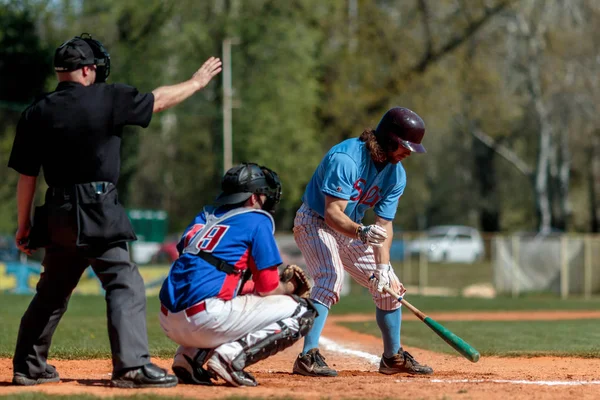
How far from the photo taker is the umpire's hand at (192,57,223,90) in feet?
19.4

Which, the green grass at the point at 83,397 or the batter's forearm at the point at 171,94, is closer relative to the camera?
the green grass at the point at 83,397

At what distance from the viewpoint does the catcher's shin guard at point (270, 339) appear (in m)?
6.00

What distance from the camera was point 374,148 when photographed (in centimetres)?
713

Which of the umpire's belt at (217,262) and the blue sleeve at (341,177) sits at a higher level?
the blue sleeve at (341,177)

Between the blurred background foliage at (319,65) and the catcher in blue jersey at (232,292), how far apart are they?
27.2 metres

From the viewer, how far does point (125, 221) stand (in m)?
5.81

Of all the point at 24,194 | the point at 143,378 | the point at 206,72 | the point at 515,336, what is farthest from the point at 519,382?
the point at 515,336

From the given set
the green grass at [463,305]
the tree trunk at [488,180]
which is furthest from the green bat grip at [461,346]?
the tree trunk at [488,180]

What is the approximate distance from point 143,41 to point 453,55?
11758 mm

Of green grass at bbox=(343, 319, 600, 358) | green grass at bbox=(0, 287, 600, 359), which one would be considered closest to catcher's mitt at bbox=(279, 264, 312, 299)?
green grass at bbox=(0, 287, 600, 359)

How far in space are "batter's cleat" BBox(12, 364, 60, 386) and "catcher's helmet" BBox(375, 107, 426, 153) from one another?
281 cm

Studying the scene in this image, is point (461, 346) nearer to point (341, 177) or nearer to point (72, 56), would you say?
point (341, 177)

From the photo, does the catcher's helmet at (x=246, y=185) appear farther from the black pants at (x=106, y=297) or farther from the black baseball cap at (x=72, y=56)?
the black baseball cap at (x=72, y=56)

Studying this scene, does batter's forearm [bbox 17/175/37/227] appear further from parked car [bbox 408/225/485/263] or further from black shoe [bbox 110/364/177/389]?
parked car [bbox 408/225/485/263]
